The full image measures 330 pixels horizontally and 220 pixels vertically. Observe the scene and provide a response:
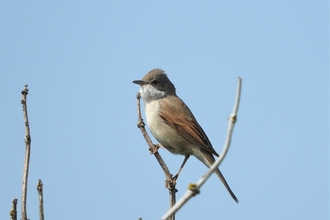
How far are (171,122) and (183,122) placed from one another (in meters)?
0.24

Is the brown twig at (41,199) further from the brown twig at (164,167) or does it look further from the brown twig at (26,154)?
the brown twig at (164,167)

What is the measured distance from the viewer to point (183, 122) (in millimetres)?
8445

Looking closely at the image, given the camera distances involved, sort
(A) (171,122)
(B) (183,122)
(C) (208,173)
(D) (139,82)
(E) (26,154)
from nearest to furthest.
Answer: (C) (208,173), (E) (26,154), (A) (171,122), (B) (183,122), (D) (139,82)

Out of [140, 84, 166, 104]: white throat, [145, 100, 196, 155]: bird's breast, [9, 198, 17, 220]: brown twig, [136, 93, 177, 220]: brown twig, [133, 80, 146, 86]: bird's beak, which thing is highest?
[133, 80, 146, 86]: bird's beak

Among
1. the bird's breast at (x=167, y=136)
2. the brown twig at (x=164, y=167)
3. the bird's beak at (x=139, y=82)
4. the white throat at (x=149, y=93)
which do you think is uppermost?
the bird's beak at (x=139, y=82)

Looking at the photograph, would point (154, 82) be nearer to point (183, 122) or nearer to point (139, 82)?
point (139, 82)

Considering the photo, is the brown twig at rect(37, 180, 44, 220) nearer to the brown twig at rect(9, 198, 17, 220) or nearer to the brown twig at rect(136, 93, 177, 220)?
the brown twig at rect(9, 198, 17, 220)

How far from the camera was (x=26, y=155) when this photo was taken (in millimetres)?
3803

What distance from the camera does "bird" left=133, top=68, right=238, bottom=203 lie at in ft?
26.4

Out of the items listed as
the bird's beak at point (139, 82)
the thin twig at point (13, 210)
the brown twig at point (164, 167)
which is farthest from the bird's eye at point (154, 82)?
the thin twig at point (13, 210)

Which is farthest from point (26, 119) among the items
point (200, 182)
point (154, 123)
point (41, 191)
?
point (154, 123)

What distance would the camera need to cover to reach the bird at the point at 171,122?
8.04 meters

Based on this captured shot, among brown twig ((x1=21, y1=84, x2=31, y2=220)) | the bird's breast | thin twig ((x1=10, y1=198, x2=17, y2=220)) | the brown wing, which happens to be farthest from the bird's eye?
thin twig ((x1=10, y1=198, x2=17, y2=220))

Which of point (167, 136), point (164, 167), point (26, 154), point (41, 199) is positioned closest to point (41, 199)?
point (41, 199)
